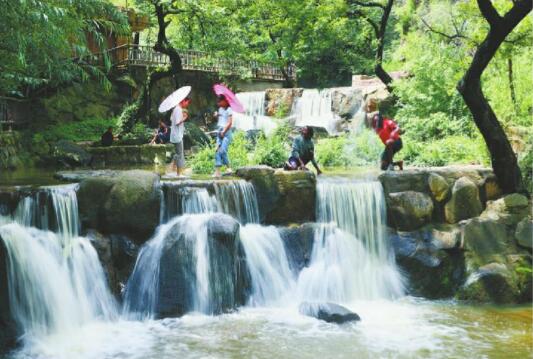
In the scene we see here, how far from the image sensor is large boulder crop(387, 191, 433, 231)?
10.8m

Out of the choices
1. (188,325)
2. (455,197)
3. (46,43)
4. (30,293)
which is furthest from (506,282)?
(46,43)

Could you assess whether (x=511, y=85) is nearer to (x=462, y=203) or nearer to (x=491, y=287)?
(x=462, y=203)

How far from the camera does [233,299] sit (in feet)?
30.1

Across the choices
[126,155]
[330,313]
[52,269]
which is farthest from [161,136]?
[330,313]

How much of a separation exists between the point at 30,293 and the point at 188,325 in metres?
2.39

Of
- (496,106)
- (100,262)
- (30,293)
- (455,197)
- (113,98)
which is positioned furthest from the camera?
(113,98)

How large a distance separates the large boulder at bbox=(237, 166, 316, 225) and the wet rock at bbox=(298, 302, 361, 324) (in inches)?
91.7

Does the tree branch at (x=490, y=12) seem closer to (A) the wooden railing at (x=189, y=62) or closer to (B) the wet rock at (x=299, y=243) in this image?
(B) the wet rock at (x=299, y=243)

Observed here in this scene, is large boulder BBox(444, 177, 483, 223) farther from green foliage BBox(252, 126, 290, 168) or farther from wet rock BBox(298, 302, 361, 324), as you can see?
green foliage BBox(252, 126, 290, 168)

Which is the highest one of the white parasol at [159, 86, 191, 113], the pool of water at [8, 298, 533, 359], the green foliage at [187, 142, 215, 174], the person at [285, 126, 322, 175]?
the white parasol at [159, 86, 191, 113]

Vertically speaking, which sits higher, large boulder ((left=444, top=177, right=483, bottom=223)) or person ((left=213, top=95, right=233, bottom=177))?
person ((left=213, top=95, right=233, bottom=177))

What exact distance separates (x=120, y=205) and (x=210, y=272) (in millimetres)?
1935

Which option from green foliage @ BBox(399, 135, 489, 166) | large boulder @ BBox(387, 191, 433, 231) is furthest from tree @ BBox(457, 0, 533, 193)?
green foliage @ BBox(399, 135, 489, 166)

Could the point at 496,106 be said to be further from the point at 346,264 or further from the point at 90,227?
the point at 90,227
